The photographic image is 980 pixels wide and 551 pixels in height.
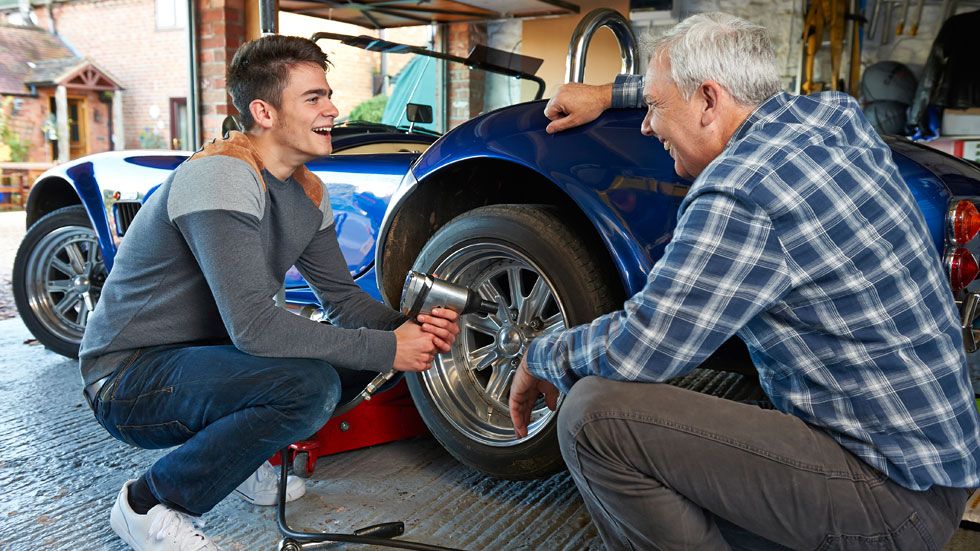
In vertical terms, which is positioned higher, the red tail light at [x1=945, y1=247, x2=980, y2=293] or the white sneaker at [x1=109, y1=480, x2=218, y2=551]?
the red tail light at [x1=945, y1=247, x2=980, y2=293]

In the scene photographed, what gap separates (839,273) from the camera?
1288mm

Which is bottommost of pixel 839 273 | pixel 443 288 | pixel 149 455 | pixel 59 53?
pixel 149 455

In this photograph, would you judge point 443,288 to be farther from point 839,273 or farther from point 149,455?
point 149,455

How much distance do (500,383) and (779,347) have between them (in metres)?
1.18

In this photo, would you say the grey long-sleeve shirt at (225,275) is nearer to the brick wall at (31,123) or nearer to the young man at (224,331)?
the young man at (224,331)

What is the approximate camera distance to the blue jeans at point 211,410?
1.85 metres

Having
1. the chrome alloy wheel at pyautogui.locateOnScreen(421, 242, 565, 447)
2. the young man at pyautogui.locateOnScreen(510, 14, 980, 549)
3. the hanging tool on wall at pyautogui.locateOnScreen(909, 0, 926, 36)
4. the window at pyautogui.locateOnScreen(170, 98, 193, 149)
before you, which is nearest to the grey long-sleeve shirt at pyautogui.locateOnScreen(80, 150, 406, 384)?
the chrome alloy wheel at pyautogui.locateOnScreen(421, 242, 565, 447)

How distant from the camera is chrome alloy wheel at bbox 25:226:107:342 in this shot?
386 centimetres

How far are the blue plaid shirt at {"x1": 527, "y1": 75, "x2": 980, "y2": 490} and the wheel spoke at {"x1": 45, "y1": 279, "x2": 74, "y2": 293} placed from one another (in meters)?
3.33

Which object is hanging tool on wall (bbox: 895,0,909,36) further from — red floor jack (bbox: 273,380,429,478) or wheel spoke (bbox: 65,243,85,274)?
wheel spoke (bbox: 65,243,85,274)

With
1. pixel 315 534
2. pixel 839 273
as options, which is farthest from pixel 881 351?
pixel 315 534

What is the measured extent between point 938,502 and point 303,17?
327 inches

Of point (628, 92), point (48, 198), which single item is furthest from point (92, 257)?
point (628, 92)

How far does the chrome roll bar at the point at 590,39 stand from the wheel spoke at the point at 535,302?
766 mm
